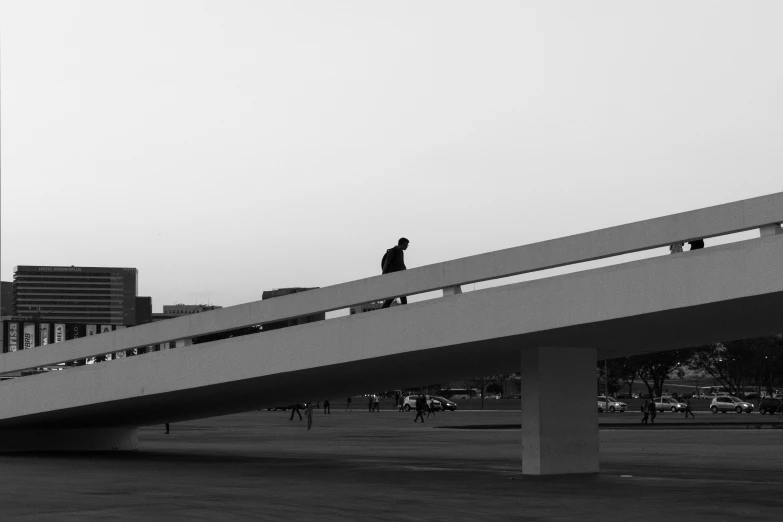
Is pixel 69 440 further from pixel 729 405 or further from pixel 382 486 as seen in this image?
pixel 729 405

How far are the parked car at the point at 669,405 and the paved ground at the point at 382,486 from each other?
53.6 metres

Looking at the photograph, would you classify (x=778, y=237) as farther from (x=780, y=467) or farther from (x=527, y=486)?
(x=780, y=467)

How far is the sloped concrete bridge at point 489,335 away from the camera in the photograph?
14.4 metres

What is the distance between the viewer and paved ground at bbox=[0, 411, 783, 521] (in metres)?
11.6

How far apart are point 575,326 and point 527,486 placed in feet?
7.73

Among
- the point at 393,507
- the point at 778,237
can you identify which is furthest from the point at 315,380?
the point at 778,237

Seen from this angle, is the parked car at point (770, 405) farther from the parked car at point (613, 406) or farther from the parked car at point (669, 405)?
the parked car at point (613, 406)

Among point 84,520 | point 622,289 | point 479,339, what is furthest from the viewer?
point 479,339

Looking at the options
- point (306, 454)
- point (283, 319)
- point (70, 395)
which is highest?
point (283, 319)

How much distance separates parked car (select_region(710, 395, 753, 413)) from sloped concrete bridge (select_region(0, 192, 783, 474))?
180 feet

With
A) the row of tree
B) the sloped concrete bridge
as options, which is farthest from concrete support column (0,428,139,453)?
the row of tree

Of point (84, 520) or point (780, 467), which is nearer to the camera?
point (84, 520)

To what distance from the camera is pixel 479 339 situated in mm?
16219

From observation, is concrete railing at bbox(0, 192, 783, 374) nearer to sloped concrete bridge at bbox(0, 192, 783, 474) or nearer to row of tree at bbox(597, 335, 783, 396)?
sloped concrete bridge at bbox(0, 192, 783, 474)
